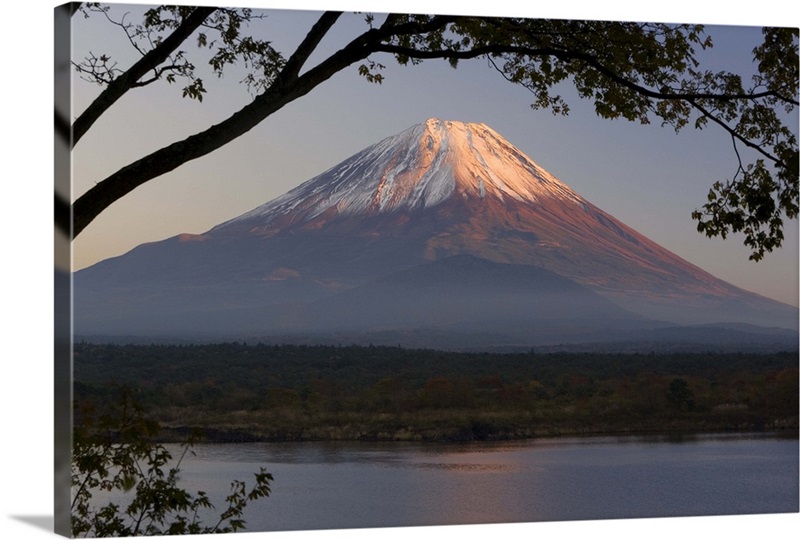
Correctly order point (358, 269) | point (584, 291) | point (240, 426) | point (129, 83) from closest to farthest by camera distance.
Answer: point (129, 83) → point (240, 426) → point (358, 269) → point (584, 291)

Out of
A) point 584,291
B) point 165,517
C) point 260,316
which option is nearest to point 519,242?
point 584,291

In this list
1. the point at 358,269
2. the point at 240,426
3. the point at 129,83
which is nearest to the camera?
the point at 129,83

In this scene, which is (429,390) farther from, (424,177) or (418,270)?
(424,177)

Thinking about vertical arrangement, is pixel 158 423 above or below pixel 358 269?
below

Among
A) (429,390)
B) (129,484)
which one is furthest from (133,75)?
(429,390)

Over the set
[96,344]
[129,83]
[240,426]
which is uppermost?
[129,83]

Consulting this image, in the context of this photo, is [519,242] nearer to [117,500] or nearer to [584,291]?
[584,291]

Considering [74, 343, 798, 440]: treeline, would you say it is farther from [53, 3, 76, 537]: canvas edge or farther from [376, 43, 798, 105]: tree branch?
[376, 43, 798, 105]: tree branch

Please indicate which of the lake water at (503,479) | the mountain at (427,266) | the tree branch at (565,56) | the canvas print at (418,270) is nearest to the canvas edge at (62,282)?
the canvas print at (418,270)
